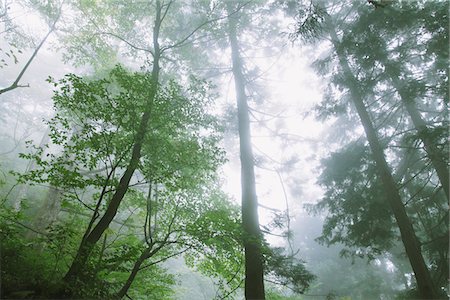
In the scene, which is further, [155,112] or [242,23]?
[242,23]

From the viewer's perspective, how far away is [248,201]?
27.0 ft

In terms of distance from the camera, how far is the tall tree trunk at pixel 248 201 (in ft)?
22.0

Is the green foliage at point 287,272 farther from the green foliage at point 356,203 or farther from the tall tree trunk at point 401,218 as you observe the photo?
the green foliage at point 356,203

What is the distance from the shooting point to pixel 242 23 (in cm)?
1107

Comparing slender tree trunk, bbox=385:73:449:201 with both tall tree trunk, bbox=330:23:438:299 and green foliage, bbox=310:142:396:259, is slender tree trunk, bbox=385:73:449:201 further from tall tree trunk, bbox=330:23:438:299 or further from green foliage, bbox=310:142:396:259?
green foliage, bbox=310:142:396:259

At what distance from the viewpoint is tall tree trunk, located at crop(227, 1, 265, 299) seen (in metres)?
6.71

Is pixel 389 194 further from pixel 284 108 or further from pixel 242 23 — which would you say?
pixel 242 23

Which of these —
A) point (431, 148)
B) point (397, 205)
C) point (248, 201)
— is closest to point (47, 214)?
point (248, 201)

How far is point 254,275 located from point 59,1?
30.8ft

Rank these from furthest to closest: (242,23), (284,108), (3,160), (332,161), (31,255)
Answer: (3,160) → (284,108) → (242,23) → (332,161) → (31,255)

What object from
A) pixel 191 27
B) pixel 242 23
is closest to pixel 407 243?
pixel 242 23

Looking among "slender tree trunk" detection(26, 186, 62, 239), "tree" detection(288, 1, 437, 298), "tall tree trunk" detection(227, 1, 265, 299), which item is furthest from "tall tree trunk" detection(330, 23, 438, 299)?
"slender tree trunk" detection(26, 186, 62, 239)

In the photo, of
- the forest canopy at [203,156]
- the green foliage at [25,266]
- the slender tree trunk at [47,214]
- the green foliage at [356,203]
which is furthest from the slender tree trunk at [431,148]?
the slender tree trunk at [47,214]

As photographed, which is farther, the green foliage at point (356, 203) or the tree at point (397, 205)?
the green foliage at point (356, 203)
